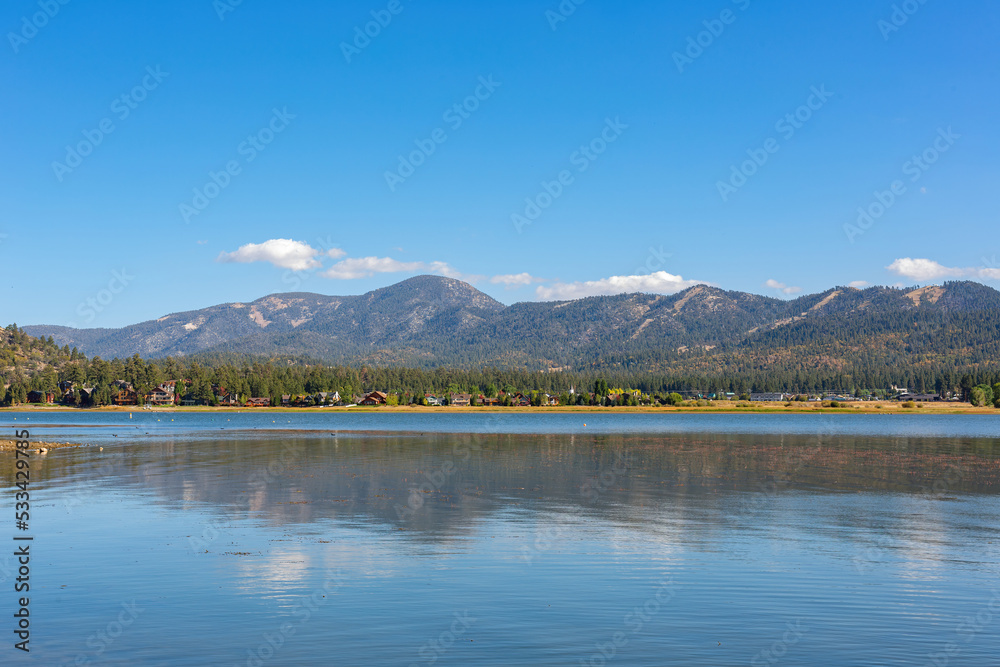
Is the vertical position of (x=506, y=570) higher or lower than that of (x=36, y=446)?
higher

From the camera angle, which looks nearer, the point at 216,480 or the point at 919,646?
the point at 919,646

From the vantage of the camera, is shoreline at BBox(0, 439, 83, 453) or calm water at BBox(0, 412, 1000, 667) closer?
calm water at BBox(0, 412, 1000, 667)

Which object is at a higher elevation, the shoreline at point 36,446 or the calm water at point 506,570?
the calm water at point 506,570

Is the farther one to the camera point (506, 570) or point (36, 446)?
point (36, 446)

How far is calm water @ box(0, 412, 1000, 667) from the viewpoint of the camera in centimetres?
1574

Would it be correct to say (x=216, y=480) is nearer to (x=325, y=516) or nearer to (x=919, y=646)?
(x=325, y=516)

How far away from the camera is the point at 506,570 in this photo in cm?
2208

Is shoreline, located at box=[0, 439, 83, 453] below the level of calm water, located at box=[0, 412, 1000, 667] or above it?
below

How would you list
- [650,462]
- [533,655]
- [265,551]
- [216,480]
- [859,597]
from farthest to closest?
1. [650,462]
2. [216,480]
3. [265,551]
4. [859,597]
5. [533,655]

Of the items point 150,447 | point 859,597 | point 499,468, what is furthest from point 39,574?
point 150,447

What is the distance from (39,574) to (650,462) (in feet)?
150

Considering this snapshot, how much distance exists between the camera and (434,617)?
17.4 m

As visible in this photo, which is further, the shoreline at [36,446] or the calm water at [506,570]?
the shoreline at [36,446]

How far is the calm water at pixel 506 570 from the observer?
1574 centimetres
